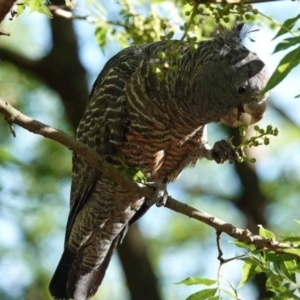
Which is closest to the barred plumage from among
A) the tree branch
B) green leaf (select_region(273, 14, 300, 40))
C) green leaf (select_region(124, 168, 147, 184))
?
green leaf (select_region(124, 168, 147, 184))

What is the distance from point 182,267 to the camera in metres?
11.2

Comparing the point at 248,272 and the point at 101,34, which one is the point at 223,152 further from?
the point at 248,272

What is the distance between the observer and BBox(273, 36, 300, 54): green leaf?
2496 millimetres

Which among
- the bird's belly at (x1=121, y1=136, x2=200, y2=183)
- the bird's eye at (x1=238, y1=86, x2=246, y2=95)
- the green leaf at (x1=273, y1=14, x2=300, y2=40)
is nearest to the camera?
the green leaf at (x1=273, y1=14, x2=300, y2=40)

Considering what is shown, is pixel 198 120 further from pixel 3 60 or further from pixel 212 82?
pixel 3 60

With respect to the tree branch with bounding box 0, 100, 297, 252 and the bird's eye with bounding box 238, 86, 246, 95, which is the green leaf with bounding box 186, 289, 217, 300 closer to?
the tree branch with bounding box 0, 100, 297, 252

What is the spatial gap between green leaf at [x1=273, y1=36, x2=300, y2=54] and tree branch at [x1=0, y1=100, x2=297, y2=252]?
1.21 metres

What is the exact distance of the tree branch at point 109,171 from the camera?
11.1 feet

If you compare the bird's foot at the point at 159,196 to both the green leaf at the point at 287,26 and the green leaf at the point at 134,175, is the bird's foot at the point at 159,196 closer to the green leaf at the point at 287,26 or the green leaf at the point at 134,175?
the green leaf at the point at 134,175

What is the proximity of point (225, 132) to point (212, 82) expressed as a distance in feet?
12.9

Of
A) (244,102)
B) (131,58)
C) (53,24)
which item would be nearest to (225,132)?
(53,24)

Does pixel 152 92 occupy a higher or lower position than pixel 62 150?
higher

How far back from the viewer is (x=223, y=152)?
4.81 metres

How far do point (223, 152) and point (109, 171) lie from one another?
4.26 feet
